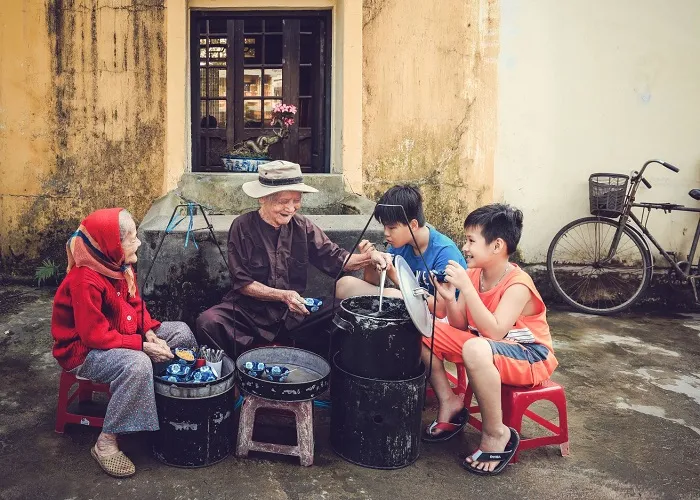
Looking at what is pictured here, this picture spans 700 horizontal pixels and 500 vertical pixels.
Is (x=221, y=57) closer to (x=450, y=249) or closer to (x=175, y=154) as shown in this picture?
(x=175, y=154)

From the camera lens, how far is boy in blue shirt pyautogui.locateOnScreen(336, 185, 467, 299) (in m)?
4.06

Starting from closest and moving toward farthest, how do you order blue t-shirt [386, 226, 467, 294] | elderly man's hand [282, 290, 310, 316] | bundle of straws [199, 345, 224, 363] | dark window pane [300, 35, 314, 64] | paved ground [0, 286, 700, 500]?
paved ground [0, 286, 700, 500] < bundle of straws [199, 345, 224, 363] < elderly man's hand [282, 290, 310, 316] < blue t-shirt [386, 226, 467, 294] < dark window pane [300, 35, 314, 64]

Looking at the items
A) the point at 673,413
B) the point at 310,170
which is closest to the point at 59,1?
the point at 310,170

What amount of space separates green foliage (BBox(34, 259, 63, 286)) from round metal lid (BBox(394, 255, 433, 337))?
4.66 m

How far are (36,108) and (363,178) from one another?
3.36 meters

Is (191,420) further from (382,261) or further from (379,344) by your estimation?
(382,261)

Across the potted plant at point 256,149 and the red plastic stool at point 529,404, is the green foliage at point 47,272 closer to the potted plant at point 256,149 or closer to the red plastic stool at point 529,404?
the potted plant at point 256,149

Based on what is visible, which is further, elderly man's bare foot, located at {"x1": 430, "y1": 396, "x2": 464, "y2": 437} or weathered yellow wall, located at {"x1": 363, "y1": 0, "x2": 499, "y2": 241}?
weathered yellow wall, located at {"x1": 363, "y1": 0, "x2": 499, "y2": 241}

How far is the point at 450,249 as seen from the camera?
4191mm

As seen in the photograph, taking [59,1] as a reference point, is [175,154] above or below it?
below

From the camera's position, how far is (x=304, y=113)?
774 centimetres

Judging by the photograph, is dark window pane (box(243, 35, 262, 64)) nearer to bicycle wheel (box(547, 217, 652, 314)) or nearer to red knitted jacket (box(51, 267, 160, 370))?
bicycle wheel (box(547, 217, 652, 314))

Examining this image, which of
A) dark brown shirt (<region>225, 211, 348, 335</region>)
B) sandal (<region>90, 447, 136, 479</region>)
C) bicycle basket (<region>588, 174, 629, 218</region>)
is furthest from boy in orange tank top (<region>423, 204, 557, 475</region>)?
bicycle basket (<region>588, 174, 629, 218</region>)

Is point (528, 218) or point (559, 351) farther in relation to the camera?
point (528, 218)
